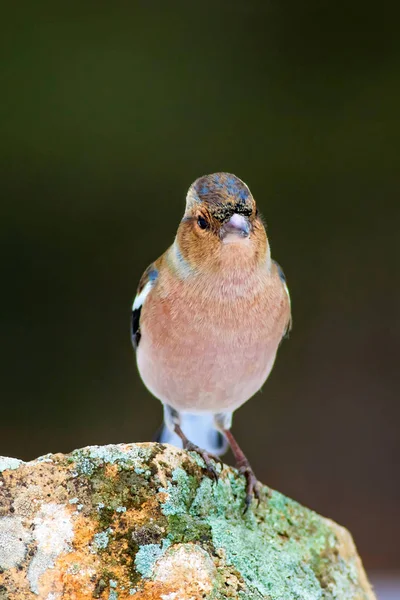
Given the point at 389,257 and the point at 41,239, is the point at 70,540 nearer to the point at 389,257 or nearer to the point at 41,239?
the point at 41,239

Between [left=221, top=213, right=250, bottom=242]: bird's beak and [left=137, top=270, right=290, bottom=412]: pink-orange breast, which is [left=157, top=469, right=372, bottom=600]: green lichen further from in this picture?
[left=221, top=213, right=250, bottom=242]: bird's beak

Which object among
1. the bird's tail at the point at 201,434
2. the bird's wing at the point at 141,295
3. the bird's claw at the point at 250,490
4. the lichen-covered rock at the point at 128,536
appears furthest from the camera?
the bird's tail at the point at 201,434

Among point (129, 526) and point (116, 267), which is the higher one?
point (116, 267)

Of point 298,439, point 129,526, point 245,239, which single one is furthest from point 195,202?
point 298,439

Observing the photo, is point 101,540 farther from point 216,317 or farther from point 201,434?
point 201,434

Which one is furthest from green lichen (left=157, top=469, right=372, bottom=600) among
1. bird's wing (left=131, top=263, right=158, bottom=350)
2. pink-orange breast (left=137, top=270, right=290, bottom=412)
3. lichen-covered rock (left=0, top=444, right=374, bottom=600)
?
bird's wing (left=131, top=263, right=158, bottom=350)

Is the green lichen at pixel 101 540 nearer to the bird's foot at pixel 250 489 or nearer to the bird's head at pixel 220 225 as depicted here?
the bird's foot at pixel 250 489

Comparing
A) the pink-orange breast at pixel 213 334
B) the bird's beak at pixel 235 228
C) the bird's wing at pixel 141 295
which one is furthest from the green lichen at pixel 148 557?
the bird's wing at pixel 141 295

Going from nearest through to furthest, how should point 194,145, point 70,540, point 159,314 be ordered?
point 70,540, point 159,314, point 194,145
